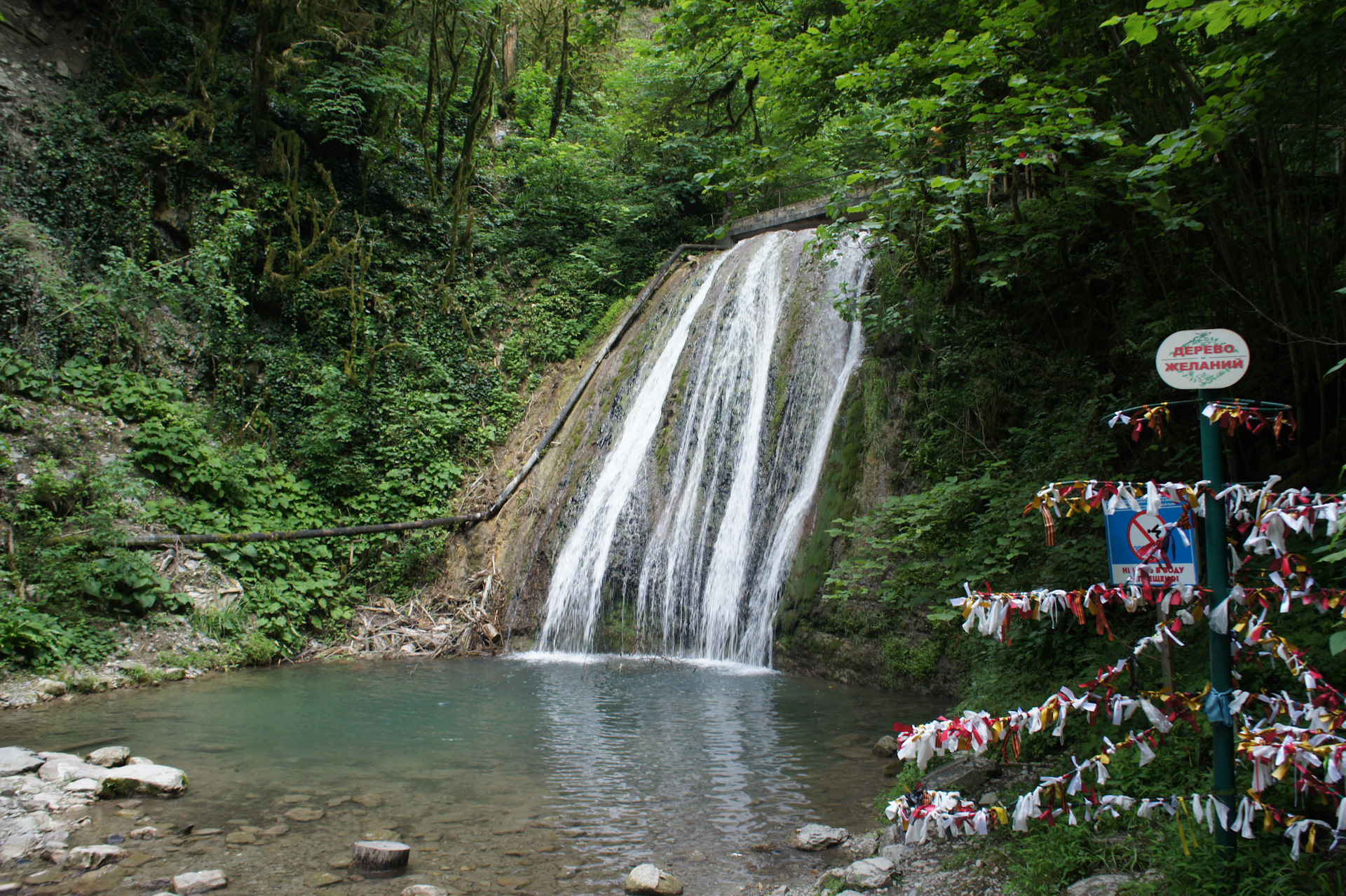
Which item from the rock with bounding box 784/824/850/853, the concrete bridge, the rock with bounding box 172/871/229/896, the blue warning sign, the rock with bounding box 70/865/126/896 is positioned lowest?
the rock with bounding box 70/865/126/896

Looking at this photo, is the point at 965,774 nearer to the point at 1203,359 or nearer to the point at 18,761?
the point at 1203,359

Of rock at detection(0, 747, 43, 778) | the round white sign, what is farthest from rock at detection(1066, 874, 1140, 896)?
rock at detection(0, 747, 43, 778)

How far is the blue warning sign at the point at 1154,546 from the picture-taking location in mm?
2508

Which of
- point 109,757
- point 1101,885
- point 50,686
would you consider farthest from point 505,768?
point 50,686

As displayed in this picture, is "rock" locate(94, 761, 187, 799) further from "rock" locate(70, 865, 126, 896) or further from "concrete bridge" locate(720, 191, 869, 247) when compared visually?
"concrete bridge" locate(720, 191, 869, 247)

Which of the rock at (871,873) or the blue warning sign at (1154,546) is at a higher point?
the blue warning sign at (1154,546)

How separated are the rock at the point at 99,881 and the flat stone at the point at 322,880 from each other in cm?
79

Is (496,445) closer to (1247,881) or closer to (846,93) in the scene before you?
(846,93)

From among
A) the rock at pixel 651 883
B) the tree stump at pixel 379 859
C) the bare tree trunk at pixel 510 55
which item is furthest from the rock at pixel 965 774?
the bare tree trunk at pixel 510 55

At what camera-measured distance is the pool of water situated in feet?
12.0

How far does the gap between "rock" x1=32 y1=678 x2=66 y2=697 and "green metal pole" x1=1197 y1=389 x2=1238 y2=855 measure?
28.1ft

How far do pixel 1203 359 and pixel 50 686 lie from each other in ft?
29.1

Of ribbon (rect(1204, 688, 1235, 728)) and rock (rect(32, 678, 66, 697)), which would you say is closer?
ribbon (rect(1204, 688, 1235, 728))

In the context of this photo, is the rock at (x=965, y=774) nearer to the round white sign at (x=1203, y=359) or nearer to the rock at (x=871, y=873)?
the rock at (x=871, y=873)
